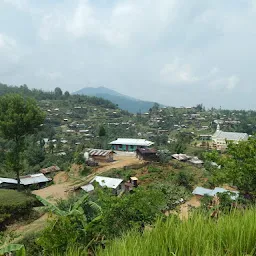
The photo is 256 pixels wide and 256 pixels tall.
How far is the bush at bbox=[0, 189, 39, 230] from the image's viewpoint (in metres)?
15.5

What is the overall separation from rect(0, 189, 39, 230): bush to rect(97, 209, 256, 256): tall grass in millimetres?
14695

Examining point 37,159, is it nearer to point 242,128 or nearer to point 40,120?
point 40,120

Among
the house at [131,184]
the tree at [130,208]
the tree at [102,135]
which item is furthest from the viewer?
the tree at [102,135]

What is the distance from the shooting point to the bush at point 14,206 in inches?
610

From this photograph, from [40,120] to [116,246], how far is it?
59.8 feet

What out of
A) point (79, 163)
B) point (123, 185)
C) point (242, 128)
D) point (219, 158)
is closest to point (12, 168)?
point (123, 185)

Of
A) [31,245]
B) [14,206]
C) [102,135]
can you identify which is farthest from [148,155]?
[31,245]

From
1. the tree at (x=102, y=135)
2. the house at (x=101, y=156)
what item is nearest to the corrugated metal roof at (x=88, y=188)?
the house at (x=101, y=156)

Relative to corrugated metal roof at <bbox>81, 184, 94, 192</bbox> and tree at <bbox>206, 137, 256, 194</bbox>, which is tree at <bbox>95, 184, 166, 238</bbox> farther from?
corrugated metal roof at <bbox>81, 184, 94, 192</bbox>

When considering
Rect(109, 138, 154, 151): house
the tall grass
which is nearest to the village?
Rect(109, 138, 154, 151): house

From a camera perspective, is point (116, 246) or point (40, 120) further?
point (40, 120)

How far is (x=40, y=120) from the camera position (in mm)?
19250

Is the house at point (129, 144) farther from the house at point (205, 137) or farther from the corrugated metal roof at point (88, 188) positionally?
the house at point (205, 137)

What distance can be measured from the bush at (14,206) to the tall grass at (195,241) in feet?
48.2
